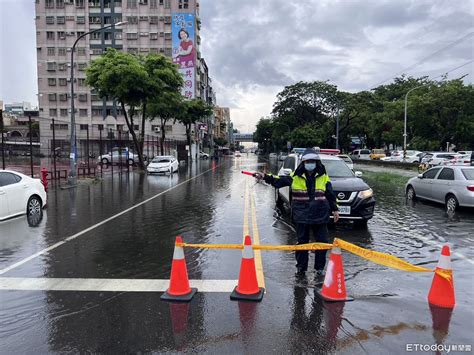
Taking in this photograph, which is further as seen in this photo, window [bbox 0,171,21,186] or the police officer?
window [bbox 0,171,21,186]

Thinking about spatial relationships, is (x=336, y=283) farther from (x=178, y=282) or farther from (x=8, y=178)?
(x=8, y=178)

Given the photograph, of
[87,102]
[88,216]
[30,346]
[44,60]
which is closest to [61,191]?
[88,216]

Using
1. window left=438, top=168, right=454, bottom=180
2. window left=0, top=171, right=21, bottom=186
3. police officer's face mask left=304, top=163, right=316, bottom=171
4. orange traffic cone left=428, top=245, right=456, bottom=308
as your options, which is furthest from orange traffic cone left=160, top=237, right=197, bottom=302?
window left=438, top=168, right=454, bottom=180

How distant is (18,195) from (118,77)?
1965cm

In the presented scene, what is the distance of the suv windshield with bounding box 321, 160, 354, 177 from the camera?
9992 millimetres

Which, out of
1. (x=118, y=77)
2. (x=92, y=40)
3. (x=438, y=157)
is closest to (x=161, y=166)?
(x=118, y=77)

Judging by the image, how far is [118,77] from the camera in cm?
2816

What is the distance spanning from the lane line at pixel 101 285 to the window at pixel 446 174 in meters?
9.20

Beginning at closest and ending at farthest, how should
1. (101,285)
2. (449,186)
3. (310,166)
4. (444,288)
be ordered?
(444,288) → (101,285) → (310,166) → (449,186)

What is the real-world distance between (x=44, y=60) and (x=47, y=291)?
257 ft

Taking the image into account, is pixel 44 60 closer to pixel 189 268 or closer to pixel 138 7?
pixel 138 7

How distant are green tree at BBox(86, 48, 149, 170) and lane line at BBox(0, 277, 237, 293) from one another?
24179 millimetres

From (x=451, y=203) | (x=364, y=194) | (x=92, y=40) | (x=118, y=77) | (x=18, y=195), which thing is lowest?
(x=451, y=203)

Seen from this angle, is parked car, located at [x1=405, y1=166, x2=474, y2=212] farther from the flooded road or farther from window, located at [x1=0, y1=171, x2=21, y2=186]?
window, located at [x1=0, y1=171, x2=21, y2=186]
